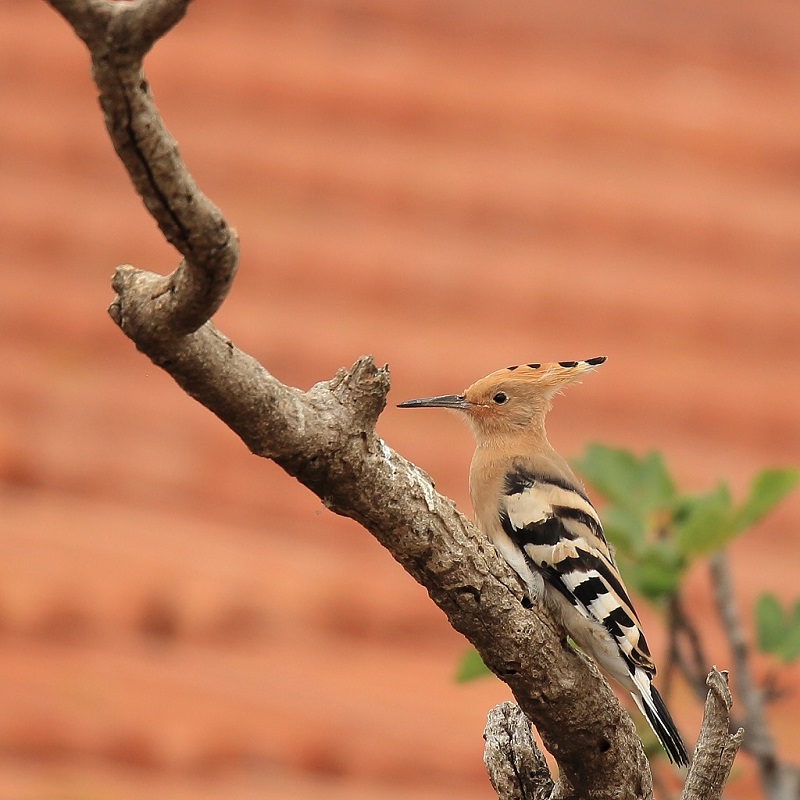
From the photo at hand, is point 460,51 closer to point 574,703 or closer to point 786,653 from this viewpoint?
point 786,653

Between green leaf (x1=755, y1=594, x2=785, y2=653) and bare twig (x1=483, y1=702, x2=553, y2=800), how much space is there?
2.99 ft

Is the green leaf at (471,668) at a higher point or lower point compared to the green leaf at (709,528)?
lower

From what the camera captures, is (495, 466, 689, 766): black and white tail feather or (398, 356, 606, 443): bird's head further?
(398, 356, 606, 443): bird's head

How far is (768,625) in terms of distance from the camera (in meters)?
3.28

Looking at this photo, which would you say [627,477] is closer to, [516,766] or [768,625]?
[768,625]

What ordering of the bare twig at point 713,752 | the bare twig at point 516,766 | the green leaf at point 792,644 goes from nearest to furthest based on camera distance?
the bare twig at point 713,752
the bare twig at point 516,766
the green leaf at point 792,644

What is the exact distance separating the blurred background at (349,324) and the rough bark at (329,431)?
346 centimetres

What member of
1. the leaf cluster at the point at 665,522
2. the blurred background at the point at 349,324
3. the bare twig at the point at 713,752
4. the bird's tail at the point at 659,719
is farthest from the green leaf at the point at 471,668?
the blurred background at the point at 349,324

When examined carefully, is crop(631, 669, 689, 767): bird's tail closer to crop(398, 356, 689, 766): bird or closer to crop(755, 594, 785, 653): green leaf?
crop(398, 356, 689, 766): bird

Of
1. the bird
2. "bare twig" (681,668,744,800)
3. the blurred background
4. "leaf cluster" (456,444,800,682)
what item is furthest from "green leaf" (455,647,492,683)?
the blurred background

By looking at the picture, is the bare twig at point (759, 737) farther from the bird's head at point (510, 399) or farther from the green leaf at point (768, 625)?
the bird's head at point (510, 399)

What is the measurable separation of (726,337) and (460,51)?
6.93ft

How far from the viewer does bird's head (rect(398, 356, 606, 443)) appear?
328cm

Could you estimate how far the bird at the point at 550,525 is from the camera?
106 inches
